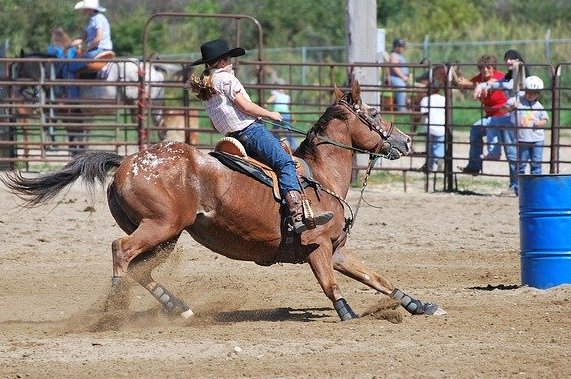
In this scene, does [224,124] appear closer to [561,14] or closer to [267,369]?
[267,369]

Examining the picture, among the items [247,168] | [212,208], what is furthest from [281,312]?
[247,168]

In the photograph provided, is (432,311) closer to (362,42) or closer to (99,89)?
(362,42)

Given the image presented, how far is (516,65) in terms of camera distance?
15641 mm

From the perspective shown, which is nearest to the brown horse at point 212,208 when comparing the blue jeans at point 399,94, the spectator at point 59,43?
the blue jeans at point 399,94

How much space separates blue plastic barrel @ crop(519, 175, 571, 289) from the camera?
9305 mm

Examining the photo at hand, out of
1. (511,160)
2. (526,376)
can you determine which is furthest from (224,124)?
(511,160)

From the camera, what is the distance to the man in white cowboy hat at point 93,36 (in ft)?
58.9

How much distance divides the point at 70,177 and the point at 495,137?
935 cm

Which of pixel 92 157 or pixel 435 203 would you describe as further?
pixel 435 203

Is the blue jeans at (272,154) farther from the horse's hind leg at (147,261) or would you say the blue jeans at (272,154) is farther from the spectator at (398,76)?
the spectator at (398,76)

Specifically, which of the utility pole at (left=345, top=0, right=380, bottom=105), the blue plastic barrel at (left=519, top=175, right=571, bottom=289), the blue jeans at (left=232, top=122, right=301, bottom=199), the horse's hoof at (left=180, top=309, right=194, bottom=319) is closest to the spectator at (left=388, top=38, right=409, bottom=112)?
the utility pole at (left=345, top=0, right=380, bottom=105)

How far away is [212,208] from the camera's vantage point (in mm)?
8195

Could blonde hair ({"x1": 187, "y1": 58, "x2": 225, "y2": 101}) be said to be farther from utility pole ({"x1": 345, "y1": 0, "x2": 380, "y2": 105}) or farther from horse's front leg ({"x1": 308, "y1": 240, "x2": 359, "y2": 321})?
utility pole ({"x1": 345, "y1": 0, "x2": 380, "y2": 105})

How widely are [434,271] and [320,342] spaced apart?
361 cm
